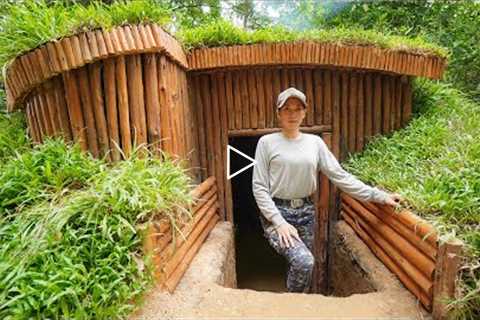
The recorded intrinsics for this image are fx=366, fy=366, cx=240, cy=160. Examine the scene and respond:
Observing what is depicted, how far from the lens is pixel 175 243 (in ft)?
8.52

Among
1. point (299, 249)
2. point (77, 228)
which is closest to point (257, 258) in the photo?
point (299, 249)

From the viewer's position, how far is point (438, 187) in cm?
269

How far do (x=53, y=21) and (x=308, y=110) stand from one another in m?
2.78

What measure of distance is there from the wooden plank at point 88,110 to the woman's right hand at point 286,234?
154cm

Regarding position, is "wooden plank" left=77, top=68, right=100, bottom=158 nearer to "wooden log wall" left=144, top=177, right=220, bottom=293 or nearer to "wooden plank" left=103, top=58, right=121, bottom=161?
"wooden plank" left=103, top=58, right=121, bottom=161

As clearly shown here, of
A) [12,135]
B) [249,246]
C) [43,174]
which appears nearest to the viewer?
[43,174]

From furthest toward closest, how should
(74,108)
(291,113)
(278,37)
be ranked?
1. (278,37)
2. (291,113)
3. (74,108)

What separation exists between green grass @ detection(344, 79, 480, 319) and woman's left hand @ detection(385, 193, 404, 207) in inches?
2.4

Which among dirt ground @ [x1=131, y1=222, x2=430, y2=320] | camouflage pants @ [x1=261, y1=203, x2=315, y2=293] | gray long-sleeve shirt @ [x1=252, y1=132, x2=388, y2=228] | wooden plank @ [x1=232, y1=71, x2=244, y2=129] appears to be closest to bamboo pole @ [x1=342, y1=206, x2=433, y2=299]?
dirt ground @ [x1=131, y1=222, x2=430, y2=320]

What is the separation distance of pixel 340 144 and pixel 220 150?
145cm

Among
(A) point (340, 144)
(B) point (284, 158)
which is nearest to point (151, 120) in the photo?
(B) point (284, 158)

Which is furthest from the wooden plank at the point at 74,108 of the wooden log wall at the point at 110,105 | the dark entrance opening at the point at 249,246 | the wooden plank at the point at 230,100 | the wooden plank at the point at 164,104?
the dark entrance opening at the point at 249,246

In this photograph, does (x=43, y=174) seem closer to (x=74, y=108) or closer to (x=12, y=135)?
(x=74, y=108)

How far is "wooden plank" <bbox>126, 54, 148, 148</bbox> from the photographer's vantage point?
9.14 feet
